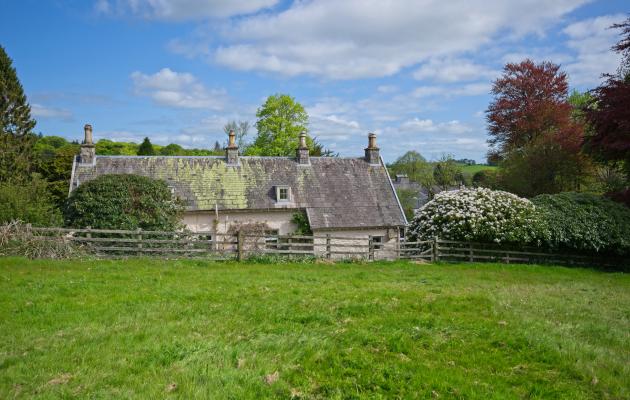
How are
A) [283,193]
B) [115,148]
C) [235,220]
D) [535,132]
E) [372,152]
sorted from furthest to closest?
[115,148] → [535,132] → [372,152] → [283,193] → [235,220]

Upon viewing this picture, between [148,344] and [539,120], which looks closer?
[148,344]

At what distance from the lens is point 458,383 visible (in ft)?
18.1

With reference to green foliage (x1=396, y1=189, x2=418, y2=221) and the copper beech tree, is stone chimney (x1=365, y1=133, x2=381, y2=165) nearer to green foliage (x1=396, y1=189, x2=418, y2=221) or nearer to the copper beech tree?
the copper beech tree

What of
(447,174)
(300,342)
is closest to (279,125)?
(447,174)

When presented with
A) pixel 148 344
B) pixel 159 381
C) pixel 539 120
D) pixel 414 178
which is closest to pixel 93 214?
pixel 148 344

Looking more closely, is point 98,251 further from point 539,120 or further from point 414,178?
point 414,178

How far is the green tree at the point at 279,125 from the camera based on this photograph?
45906 mm

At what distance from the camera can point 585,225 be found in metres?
22.6

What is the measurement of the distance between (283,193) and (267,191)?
1025 mm

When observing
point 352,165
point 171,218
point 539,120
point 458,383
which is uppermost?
point 539,120

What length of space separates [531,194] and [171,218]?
82.3 ft

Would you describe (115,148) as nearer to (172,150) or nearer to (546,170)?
(172,150)

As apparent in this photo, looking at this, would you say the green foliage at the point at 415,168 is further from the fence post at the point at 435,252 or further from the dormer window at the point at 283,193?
the fence post at the point at 435,252

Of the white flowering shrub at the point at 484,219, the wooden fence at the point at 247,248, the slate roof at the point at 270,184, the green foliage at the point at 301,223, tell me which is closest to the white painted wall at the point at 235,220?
the green foliage at the point at 301,223
